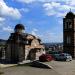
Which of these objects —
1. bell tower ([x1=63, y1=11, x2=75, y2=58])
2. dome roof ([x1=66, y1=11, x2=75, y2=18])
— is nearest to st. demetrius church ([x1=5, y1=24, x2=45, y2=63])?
bell tower ([x1=63, y1=11, x2=75, y2=58])

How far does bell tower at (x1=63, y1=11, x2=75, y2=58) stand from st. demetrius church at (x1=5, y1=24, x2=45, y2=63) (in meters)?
4.95

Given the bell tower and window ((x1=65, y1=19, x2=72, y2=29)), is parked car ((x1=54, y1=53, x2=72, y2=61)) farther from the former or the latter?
window ((x1=65, y1=19, x2=72, y2=29))

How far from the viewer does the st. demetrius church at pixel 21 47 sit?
55219 mm

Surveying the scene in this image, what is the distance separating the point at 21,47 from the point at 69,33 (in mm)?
9812

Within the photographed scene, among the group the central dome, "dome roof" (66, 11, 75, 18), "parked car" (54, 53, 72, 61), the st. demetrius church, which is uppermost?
"dome roof" (66, 11, 75, 18)

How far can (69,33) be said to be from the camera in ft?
188

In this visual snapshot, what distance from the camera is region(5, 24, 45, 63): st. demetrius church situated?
181 feet

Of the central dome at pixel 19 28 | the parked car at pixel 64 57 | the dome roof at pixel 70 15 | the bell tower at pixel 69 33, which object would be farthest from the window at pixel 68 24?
the central dome at pixel 19 28

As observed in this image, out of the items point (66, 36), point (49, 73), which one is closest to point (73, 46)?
point (66, 36)

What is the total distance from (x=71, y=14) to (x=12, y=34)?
40.3 ft

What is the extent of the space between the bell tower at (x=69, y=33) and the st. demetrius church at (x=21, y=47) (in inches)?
195

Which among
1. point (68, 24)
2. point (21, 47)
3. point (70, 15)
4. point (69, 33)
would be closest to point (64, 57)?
point (69, 33)

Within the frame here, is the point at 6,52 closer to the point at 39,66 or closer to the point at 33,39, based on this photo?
the point at 33,39

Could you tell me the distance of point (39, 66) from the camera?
4281 cm
